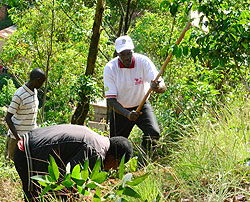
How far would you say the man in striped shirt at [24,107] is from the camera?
5555mm

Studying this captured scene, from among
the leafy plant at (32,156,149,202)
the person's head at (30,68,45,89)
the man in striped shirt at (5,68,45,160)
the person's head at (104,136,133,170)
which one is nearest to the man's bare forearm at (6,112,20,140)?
the man in striped shirt at (5,68,45,160)

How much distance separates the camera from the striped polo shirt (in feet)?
18.3

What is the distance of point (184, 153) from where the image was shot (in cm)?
431

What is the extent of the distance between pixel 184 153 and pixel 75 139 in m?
1.18

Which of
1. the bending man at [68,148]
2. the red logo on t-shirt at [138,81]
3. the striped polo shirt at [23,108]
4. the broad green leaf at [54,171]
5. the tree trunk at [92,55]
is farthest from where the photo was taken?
the tree trunk at [92,55]

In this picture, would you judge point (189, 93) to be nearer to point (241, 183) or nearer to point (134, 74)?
point (134, 74)

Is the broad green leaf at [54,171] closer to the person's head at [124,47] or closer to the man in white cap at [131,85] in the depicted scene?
the man in white cap at [131,85]

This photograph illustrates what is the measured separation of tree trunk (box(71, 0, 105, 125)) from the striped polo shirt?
1.42 metres

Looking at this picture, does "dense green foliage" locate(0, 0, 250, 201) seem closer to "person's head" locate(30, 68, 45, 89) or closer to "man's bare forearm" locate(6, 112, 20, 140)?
"person's head" locate(30, 68, 45, 89)

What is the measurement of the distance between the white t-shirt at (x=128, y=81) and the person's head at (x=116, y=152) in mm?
1716

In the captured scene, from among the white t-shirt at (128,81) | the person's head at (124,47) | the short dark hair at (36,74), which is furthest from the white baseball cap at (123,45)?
the short dark hair at (36,74)

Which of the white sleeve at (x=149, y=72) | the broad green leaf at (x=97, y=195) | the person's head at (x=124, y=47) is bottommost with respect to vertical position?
the broad green leaf at (x=97, y=195)

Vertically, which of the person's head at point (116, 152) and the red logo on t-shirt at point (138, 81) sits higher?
the red logo on t-shirt at point (138, 81)

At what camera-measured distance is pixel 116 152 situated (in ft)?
12.2
